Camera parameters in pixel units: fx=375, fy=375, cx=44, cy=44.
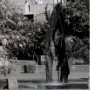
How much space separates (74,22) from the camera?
33.2 metres

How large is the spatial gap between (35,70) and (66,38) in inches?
549

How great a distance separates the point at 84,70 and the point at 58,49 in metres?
15.8

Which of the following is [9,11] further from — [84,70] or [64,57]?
[84,70]

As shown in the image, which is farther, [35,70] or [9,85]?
[35,70]

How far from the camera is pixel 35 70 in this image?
102 feet

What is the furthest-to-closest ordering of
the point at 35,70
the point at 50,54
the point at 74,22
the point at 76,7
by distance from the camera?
the point at 74,22 → the point at 35,70 → the point at 76,7 → the point at 50,54

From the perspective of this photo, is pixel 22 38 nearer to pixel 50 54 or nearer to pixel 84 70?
pixel 50 54

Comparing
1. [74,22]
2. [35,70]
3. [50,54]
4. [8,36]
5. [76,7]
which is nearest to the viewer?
[8,36]

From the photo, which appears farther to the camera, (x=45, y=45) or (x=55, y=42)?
(x=45, y=45)

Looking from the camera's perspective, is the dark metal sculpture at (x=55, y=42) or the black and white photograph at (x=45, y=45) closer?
the black and white photograph at (x=45, y=45)

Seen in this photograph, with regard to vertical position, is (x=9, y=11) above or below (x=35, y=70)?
above

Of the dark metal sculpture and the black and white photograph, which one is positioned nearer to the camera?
the black and white photograph

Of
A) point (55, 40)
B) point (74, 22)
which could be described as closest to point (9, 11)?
point (55, 40)

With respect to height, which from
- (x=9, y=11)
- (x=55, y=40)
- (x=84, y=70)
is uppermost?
(x=9, y=11)
